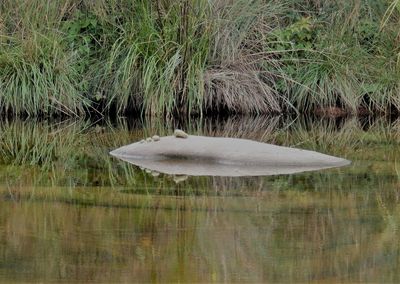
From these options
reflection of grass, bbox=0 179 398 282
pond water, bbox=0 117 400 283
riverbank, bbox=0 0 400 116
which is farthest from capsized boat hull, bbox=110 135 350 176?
riverbank, bbox=0 0 400 116

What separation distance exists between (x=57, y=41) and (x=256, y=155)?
14.7 feet

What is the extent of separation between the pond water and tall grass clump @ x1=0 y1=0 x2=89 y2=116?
2383 mm

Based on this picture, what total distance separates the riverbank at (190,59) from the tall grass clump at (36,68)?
13 mm

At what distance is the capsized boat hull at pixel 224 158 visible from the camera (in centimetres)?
744

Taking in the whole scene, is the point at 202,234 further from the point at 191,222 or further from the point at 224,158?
the point at 224,158

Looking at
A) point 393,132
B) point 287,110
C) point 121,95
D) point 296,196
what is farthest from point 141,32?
point 296,196

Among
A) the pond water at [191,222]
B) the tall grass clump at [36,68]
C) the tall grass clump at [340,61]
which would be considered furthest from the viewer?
the tall grass clump at [340,61]

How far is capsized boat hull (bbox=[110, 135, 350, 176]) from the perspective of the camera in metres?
7.44

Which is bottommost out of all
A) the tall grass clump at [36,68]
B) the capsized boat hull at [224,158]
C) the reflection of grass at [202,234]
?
the reflection of grass at [202,234]

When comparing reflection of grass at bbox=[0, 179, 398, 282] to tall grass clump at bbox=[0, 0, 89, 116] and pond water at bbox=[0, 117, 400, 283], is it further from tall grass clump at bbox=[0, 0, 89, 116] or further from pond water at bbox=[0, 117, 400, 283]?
tall grass clump at bbox=[0, 0, 89, 116]

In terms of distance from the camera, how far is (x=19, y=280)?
4.29 metres

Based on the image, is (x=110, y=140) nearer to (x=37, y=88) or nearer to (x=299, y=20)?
(x=37, y=88)

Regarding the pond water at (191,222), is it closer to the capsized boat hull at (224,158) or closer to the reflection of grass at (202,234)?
the reflection of grass at (202,234)

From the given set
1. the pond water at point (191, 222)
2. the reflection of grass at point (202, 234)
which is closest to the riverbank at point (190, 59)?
the pond water at point (191, 222)
